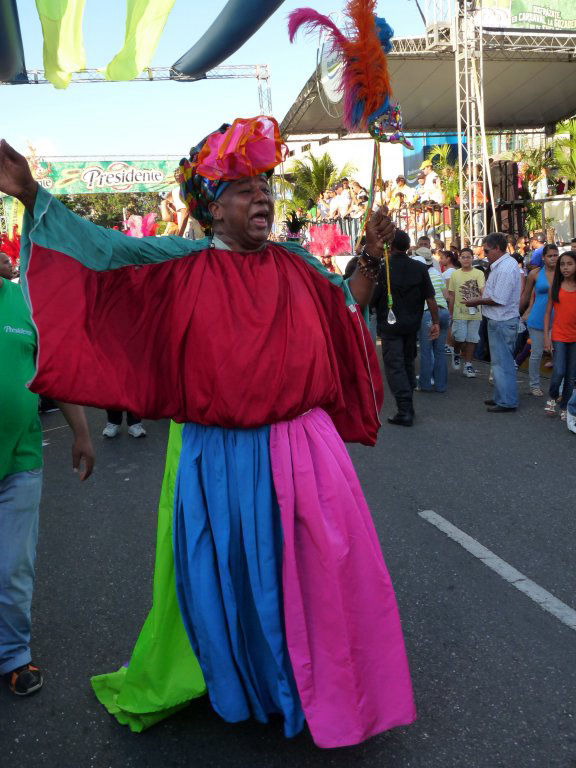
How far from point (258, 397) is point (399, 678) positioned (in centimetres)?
102

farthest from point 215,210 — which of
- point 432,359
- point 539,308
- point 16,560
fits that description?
point 432,359

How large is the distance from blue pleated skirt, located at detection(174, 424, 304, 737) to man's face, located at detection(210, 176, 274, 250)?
64cm

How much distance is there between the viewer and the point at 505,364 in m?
7.59

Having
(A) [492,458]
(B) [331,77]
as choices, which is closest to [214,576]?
(B) [331,77]

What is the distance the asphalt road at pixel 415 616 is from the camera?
2502 millimetres

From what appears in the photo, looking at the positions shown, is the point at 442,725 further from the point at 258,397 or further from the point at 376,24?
the point at 376,24

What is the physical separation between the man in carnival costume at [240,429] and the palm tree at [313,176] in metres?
24.5

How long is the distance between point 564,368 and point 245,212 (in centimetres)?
537

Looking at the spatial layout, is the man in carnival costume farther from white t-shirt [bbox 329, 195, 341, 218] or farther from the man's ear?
white t-shirt [bbox 329, 195, 341, 218]

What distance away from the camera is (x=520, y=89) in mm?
21938

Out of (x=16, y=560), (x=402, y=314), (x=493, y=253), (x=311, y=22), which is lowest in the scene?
(x=16, y=560)

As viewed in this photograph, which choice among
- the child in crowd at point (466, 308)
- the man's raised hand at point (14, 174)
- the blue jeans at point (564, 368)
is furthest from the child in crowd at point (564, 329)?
the man's raised hand at point (14, 174)

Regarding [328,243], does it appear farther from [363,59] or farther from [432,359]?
Result: [363,59]

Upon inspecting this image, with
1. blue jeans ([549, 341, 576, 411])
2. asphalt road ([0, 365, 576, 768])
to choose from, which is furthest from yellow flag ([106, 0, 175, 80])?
→ blue jeans ([549, 341, 576, 411])
